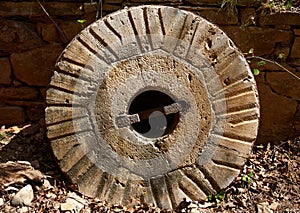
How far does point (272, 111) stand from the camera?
128 inches

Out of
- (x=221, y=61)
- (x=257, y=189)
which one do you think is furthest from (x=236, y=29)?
(x=257, y=189)

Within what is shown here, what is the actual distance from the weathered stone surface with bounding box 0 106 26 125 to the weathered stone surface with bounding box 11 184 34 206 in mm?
837

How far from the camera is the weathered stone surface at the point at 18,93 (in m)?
3.29

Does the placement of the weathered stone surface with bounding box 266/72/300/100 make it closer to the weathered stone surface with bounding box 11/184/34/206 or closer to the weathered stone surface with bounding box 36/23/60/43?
the weathered stone surface with bounding box 36/23/60/43

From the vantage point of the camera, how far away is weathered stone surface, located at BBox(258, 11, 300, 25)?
3041 mm

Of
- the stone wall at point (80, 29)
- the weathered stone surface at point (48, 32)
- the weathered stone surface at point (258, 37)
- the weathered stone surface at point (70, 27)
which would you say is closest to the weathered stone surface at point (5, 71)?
the stone wall at point (80, 29)

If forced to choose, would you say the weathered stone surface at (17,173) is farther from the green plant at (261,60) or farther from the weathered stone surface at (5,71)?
the green plant at (261,60)

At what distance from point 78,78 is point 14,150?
763 mm

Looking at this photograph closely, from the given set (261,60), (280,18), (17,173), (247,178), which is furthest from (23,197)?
(280,18)

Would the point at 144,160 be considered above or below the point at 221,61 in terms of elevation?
below

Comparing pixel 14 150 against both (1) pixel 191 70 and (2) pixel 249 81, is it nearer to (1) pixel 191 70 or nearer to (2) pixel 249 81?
(1) pixel 191 70

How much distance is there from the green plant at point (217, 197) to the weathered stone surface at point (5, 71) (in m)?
1.65

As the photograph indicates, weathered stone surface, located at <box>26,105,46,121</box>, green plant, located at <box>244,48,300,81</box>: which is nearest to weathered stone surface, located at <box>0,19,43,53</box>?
weathered stone surface, located at <box>26,105,46,121</box>

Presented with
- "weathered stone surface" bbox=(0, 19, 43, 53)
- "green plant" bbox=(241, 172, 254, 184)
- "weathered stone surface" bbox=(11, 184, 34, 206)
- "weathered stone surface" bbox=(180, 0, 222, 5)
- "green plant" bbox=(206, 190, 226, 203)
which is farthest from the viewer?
"weathered stone surface" bbox=(0, 19, 43, 53)
